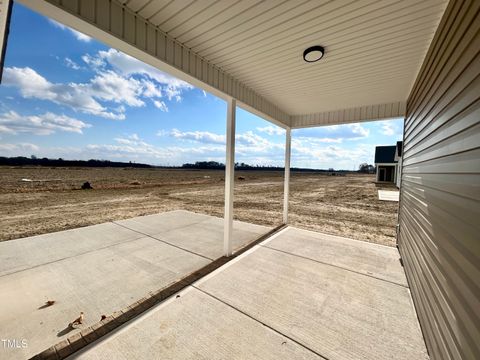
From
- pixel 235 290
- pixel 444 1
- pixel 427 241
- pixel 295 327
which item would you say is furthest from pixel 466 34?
pixel 235 290

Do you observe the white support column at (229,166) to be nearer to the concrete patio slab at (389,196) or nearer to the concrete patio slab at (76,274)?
the concrete patio slab at (76,274)

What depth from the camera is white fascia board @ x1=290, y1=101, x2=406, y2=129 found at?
14.3 ft

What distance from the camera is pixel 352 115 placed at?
4875 millimetres

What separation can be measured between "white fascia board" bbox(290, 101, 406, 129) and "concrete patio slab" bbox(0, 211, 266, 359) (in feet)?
10.9

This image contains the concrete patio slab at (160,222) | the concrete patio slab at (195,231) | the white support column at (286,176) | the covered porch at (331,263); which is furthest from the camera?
the white support column at (286,176)

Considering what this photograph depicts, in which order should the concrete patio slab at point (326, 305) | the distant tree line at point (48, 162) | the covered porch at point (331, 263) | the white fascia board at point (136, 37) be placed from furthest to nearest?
the distant tree line at point (48, 162), the concrete patio slab at point (326, 305), the white fascia board at point (136, 37), the covered porch at point (331, 263)

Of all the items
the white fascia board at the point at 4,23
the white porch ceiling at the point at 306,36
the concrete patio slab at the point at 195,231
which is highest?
the white porch ceiling at the point at 306,36

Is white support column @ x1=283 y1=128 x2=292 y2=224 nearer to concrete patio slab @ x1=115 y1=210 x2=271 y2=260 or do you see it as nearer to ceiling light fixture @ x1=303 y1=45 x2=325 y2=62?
concrete patio slab @ x1=115 y1=210 x2=271 y2=260

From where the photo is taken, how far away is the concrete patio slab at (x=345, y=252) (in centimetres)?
322

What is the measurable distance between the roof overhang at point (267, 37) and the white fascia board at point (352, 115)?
0.72 metres

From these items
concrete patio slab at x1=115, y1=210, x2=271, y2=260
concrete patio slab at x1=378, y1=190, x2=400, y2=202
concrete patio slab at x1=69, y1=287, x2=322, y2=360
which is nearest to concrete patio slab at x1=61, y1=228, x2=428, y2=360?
concrete patio slab at x1=69, y1=287, x2=322, y2=360

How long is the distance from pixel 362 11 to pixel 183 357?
Result: 136 inches

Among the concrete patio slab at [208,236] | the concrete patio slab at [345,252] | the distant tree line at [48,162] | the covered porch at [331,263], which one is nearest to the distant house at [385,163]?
the concrete patio slab at [345,252]

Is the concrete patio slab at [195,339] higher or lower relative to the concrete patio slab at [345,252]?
lower
